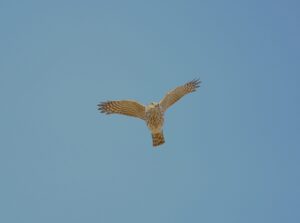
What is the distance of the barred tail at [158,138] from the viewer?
1073 inches

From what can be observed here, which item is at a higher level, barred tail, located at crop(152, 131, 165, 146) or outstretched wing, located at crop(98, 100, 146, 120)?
outstretched wing, located at crop(98, 100, 146, 120)

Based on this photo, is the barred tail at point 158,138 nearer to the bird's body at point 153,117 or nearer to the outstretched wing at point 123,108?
the bird's body at point 153,117

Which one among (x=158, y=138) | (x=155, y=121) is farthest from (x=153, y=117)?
(x=158, y=138)

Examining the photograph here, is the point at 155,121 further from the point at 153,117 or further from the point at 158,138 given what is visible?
the point at 158,138

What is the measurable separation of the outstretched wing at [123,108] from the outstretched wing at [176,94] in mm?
790

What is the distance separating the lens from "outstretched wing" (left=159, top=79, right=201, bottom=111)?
27.5 meters

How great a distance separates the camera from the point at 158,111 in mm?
27281

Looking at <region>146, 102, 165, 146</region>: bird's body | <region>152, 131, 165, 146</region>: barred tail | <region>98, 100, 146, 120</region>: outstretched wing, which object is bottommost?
<region>152, 131, 165, 146</region>: barred tail

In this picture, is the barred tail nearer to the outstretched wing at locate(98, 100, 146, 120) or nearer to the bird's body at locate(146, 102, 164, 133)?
the bird's body at locate(146, 102, 164, 133)

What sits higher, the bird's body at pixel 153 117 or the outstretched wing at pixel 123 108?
the outstretched wing at pixel 123 108

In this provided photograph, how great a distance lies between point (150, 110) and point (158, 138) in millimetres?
1006

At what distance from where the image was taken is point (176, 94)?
27.8 m

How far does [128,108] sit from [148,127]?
0.96 meters

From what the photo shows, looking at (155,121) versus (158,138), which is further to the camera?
(158,138)
